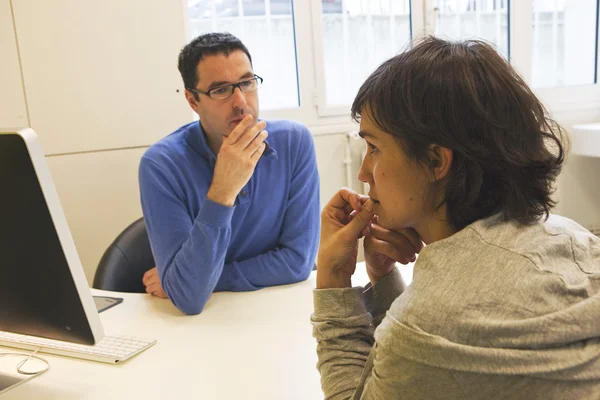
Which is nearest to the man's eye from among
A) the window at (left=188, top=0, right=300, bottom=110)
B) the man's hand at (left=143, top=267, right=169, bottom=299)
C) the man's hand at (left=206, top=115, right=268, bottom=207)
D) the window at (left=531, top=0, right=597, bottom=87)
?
the man's hand at (left=206, top=115, right=268, bottom=207)

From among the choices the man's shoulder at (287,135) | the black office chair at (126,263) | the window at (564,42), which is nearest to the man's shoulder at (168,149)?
the man's shoulder at (287,135)

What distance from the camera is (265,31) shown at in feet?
9.48

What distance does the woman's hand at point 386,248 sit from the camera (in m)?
1.02

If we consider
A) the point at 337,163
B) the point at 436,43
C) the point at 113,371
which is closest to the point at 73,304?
the point at 113,371

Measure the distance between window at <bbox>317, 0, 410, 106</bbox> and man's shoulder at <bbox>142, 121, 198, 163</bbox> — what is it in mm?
1420

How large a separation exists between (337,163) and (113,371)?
1939 millimetres

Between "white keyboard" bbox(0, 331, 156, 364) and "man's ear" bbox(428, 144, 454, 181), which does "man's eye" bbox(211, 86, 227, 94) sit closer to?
"white keyboard" bbox(0, 331, 156, 364)

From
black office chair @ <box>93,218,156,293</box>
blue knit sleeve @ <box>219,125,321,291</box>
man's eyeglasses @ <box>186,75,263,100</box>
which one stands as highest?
man's eyeglasses @ <box>186,75,263,100</box>

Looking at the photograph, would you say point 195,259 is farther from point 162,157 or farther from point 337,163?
point 337,163

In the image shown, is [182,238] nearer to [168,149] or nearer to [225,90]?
[168,149]

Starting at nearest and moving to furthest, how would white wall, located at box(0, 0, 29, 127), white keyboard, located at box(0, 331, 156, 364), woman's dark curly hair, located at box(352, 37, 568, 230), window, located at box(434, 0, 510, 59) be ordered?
woman's dark curly hair, located at box(352, 37, 568, 230) < white keyboard, located at box(0, 331, 156, 364) < white wall, located at box(0, 0, 29, 127) < window, located at box(434, 0, 510, 59)

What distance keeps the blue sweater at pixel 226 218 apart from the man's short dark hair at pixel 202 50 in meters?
0.14

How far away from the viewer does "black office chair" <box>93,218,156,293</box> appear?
1739 mm

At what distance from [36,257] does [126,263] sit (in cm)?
89
